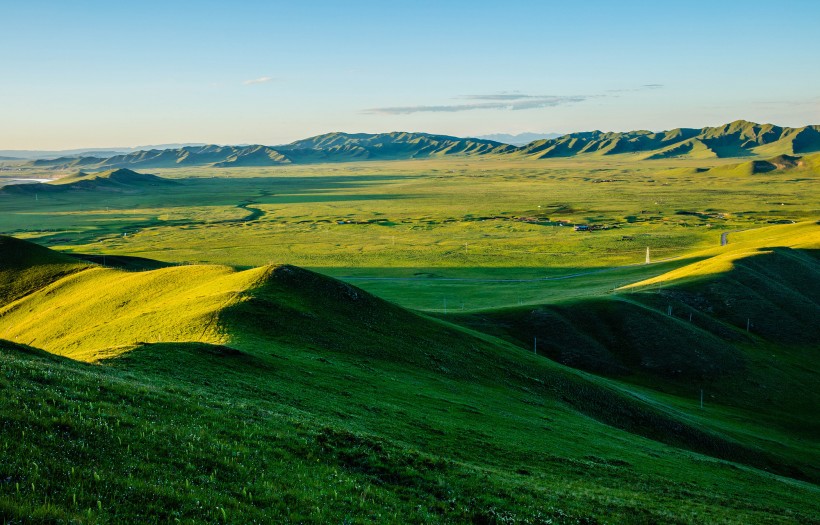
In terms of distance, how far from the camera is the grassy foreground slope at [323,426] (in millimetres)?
17438

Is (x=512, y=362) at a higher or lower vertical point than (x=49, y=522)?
lower

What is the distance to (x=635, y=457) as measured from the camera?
145 feet

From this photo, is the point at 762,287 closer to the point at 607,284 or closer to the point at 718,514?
the point at 607,284

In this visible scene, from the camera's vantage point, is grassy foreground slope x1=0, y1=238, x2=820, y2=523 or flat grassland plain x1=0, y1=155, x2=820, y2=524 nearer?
grassy foreground slope x1=0, y1=238, x2=820, y2=523

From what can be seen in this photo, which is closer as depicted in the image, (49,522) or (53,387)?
(49,522)

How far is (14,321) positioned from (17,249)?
30.7 meters

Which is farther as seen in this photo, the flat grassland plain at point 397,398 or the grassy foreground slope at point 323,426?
the flat grassland plain at point 397,398

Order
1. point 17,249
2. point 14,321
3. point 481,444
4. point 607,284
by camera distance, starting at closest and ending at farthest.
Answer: point 481,444 → point 14,321 → point 17,249 → point 607,284

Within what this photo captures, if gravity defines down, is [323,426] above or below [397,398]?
above

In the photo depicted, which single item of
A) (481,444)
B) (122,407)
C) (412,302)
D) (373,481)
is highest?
(122,407)

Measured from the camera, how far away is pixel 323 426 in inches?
1115

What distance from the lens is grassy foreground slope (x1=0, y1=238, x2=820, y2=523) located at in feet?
57.2

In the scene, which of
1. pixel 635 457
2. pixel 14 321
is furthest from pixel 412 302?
pixel 635 457

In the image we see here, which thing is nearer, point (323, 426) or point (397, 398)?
point (323, 426)
